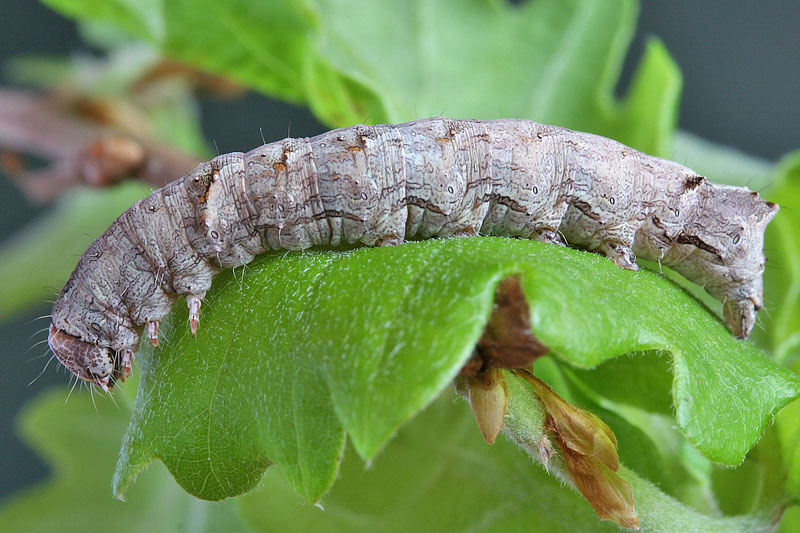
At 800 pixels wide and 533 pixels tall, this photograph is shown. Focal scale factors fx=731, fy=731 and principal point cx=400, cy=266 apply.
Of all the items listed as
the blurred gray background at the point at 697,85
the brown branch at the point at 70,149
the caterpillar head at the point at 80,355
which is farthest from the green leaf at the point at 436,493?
the blurred gray background at the point at 697,85

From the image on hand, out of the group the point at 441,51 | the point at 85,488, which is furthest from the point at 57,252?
the point at 441,51

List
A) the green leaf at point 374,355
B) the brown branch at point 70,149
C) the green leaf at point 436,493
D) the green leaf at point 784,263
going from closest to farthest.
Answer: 1. the green leaf at point 374,355
2. the green leaf at point 436,493
3. the green leaf at point 784,263
4. the brown branch at point 70,149

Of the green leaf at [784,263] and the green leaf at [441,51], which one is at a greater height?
the green leaf at [441,51]

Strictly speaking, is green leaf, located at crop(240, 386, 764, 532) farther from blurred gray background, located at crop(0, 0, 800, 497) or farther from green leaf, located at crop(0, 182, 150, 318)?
blurred gray background, located at crop(0, 0, 800, 497)

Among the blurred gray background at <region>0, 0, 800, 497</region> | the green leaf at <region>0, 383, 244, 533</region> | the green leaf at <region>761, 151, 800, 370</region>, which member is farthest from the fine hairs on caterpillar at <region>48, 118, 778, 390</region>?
the blurred gray background at <region>0, 0, 800, 497</region>

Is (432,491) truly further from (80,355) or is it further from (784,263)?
(784,263)

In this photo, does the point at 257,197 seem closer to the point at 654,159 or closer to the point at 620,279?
the point at 620,279

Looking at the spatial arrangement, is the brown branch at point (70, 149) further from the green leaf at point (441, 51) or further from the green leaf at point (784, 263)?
the green leaf at point (784, 263)
